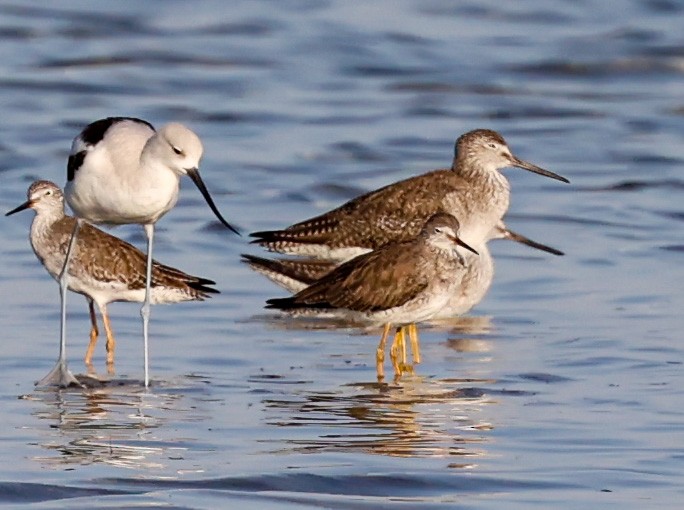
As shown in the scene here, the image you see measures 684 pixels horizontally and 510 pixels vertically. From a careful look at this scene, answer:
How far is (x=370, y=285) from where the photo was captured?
34.9 ft

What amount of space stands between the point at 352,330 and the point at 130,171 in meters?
2.47

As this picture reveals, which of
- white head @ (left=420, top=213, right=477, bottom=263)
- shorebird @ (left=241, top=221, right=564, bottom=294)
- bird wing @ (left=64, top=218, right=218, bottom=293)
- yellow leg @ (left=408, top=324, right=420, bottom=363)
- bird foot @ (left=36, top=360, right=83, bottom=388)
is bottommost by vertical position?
yellow leg @ (left=408, top=324, right=420, bottom=363)

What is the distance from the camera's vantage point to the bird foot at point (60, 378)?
9211 mm

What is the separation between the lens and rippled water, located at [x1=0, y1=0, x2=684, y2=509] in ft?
24.7

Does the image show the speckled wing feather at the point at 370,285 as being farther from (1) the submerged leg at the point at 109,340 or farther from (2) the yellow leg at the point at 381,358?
(1) the submerged leg at the point at 109,340

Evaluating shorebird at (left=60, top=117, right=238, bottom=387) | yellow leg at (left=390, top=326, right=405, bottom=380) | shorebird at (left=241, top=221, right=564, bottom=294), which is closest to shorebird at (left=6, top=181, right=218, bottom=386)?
shorebird at (left=241, top=221, right=564, bottom=294)

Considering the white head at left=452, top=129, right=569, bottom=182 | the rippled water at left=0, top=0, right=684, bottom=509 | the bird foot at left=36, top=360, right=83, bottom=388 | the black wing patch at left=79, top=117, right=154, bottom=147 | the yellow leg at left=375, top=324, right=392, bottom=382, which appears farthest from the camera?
the white head at left=452, top=129, right=569, bottom=182

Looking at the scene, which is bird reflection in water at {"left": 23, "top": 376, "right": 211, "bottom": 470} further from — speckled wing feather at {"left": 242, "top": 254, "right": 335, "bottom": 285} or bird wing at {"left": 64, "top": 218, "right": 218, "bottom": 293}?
speckled wing feather at {"left": 242, "top": 254, "right": 335, "bottom": 285}

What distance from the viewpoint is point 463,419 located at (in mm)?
8688

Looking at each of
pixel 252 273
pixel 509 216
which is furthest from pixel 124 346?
pixel 509 216

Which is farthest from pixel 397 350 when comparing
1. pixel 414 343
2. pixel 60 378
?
pixel 60 378

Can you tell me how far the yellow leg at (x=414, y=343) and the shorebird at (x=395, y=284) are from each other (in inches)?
0.8

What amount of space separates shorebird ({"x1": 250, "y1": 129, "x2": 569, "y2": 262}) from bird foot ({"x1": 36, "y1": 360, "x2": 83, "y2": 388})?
12.3 feet

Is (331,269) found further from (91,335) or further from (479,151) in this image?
(91,335)
